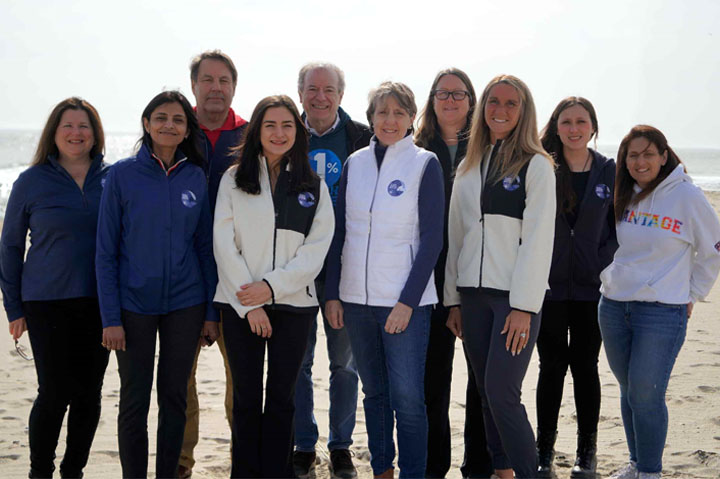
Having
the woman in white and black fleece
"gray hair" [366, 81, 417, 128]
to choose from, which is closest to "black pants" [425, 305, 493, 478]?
the woman in white and black fleece

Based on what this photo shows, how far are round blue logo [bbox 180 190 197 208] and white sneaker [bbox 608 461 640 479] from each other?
2.93 meters

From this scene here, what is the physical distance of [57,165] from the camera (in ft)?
12.8

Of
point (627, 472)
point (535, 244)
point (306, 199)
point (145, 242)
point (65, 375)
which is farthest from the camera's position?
point (627, 472)

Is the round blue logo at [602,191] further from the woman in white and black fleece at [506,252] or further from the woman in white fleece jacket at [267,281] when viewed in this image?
the woman in white fleece jacket at [267,281]

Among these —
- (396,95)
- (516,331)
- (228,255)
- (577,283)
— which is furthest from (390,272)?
(577,283)

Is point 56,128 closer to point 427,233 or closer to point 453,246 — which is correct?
point 427,233

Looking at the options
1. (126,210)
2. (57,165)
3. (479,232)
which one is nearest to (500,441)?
(479,232)

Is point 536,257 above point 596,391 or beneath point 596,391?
above

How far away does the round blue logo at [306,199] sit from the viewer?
3.71 metres

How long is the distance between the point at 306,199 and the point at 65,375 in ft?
5.40

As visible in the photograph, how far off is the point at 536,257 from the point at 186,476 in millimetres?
2488

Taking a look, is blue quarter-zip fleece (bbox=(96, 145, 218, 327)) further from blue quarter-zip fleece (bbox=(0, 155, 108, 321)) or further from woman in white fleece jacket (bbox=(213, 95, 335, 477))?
blue quarter-zip fleece (bbox=(0, 155, 108, 321))

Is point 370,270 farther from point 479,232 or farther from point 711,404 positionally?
point 711,404

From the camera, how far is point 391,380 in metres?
3.69
